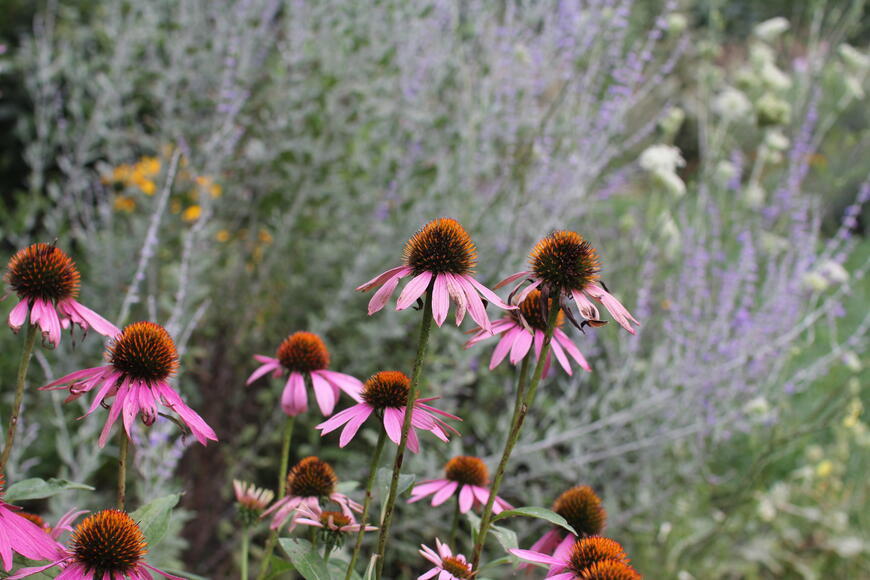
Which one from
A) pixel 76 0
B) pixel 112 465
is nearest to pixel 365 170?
pixel 112 465

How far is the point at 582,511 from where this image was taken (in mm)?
1109

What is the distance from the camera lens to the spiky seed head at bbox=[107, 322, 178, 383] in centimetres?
90

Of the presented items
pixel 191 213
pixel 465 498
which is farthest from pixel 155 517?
pixel 191 213

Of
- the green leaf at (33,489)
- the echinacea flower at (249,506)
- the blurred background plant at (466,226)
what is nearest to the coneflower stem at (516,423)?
the echinacea flower at (249,506)

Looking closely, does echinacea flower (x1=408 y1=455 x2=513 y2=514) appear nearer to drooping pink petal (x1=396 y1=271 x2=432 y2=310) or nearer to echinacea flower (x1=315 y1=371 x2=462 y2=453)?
echinacea flower (x1=315 y1=371 x2=462 y2=453)

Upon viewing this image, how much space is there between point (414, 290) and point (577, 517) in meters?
0.45

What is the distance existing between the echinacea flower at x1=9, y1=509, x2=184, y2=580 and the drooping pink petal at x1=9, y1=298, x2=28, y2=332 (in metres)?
0.24

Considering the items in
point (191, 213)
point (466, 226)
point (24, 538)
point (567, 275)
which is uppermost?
point (191, 213)

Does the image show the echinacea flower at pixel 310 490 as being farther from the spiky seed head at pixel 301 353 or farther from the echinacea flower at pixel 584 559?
the echinacea flower at pixel 584 559

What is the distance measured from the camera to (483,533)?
896mm

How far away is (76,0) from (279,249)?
7.85 feet

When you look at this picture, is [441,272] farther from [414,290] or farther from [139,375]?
[139,375]

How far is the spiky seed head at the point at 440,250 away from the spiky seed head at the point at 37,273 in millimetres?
412

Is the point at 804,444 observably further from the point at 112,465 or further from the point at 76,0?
the point at 76,0
